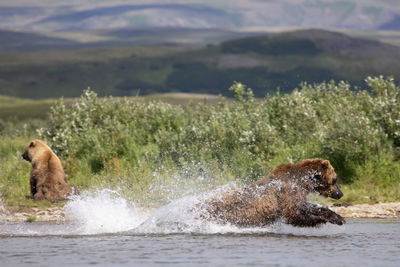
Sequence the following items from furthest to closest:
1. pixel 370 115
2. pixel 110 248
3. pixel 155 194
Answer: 1. pixel 370 115
2. pixel 155 194
3. pixel 110 248

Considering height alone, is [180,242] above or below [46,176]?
below

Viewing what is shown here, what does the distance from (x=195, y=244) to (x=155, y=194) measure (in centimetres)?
780

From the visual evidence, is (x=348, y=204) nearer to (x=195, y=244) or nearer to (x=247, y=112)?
(x=195, y=244)

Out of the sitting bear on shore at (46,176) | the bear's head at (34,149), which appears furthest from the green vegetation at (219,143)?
the bear's head at (34,149)

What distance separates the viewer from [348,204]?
19062 millimetres

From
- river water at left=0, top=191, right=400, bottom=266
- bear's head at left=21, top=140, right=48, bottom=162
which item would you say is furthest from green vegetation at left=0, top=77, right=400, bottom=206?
river water at left=0, top=191, right=400, bottom=266

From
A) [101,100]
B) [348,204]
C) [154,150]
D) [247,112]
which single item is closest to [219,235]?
[348,204]

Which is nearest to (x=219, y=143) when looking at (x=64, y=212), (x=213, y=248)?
(x=64, y=212)

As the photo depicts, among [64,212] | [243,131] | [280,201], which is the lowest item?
[64,212]

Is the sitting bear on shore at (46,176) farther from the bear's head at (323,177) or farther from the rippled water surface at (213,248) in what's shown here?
the bear's head at (323,177)

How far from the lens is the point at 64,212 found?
62.5 feet

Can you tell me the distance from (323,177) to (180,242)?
Result: 3.01 metres

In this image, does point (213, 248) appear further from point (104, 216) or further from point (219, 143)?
point (219, 143)

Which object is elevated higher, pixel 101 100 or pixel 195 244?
pixel 101 100
